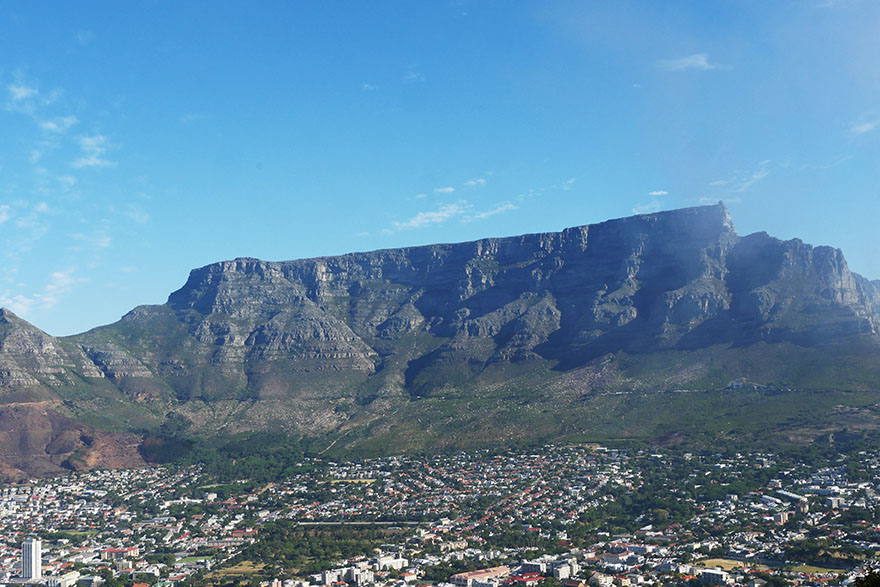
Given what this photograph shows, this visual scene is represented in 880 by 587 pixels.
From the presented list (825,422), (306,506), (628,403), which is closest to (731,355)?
(628,403)

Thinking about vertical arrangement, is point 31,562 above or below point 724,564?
below

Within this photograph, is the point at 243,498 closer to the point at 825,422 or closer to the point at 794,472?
the point at 794,472

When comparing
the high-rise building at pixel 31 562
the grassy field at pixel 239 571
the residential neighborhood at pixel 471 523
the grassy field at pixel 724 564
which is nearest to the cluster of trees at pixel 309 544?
the residential neighborhood at pixel 471 523

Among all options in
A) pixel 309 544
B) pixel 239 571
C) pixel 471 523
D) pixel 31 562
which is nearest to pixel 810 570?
pixel 471 523

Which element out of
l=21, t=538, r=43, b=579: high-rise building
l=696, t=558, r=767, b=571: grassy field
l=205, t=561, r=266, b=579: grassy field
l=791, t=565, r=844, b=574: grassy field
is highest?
l=791, t=565, r=844, b=574: grassy field

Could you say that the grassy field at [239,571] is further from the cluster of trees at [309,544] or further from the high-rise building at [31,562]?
the high-rise building at [31,562]

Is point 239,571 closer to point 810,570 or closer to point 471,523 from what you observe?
point 471,523

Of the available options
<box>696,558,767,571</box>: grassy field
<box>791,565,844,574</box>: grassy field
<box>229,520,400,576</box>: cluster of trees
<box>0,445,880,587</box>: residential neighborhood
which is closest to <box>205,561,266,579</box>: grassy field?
<box>0,445,880,587</box>: residential neighborhood

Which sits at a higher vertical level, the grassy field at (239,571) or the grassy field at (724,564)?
the grassy field at (724,564)

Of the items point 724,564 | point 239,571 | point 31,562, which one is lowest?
point 239,571

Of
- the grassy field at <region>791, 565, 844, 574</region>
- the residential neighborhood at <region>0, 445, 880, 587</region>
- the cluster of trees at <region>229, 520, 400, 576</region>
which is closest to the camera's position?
the grassy field at <region>791, 565, 844, 574</region>

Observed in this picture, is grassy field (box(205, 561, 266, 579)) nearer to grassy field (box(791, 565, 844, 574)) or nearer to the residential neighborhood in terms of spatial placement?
the residential neighborhood
